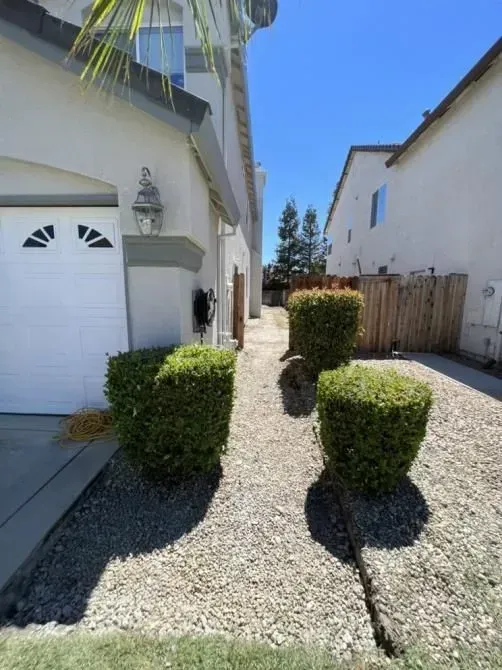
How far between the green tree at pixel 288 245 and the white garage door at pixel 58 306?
34223 mm

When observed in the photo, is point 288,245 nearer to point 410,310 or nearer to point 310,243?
point 310,243

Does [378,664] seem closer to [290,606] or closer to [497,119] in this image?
[290,606]

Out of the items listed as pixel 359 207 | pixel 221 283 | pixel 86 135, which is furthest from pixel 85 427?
pixel 359 207

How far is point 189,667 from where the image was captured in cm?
178

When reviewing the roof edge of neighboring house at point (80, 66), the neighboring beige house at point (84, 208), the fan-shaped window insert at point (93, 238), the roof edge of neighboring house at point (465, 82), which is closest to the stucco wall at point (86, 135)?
the neighboring beige house at point (84, 208)

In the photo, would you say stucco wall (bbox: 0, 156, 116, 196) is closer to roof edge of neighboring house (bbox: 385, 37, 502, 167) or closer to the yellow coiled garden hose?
the yellow coiled garden hose

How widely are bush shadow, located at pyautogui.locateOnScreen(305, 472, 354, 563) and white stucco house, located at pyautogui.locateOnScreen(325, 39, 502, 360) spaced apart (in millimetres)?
6895

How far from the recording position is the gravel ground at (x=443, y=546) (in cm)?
198

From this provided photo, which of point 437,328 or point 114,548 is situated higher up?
point 437,328

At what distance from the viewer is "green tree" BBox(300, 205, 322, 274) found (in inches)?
1486

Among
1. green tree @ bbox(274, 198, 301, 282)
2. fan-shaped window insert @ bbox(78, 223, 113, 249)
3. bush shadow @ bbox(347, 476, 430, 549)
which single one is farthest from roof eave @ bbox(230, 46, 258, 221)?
green tree @ bbox(274, 198, 301, 282)

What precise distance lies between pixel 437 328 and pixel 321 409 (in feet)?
24.5

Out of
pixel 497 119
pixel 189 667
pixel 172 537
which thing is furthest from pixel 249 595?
pixel 497 119

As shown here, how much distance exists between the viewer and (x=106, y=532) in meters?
2.75
